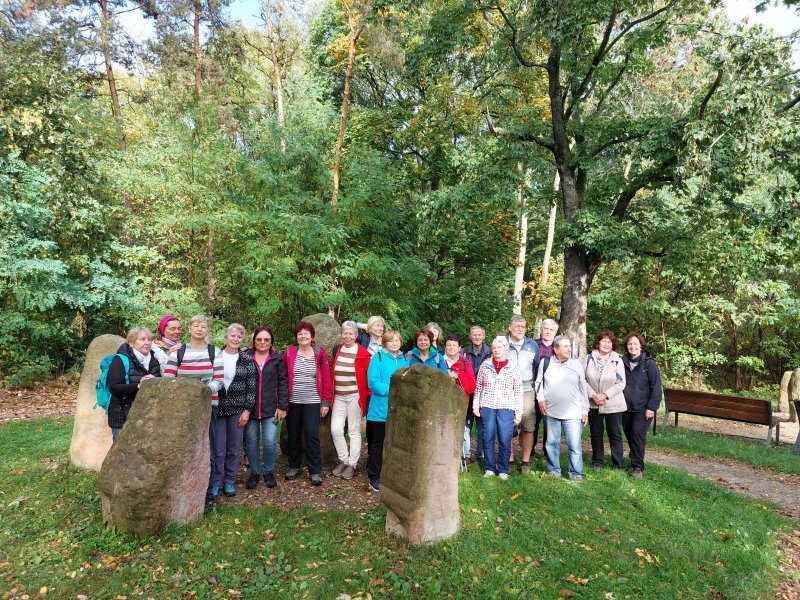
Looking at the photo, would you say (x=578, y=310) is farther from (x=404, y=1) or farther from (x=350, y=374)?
A: (x=404, y=1)

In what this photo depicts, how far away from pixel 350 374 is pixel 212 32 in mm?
14592

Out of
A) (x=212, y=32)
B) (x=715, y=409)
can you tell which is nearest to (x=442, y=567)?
(x=715, y=409)

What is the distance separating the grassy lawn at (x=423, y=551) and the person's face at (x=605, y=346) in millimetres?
1616

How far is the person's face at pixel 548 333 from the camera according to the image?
624 cm

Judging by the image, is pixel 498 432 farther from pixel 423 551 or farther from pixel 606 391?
pixel 423 551

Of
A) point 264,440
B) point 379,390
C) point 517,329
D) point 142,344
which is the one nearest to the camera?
point 142,344

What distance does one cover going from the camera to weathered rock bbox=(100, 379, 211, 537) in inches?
159

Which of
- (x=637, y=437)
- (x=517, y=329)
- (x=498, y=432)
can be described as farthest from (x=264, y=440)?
(x=637, y=437)

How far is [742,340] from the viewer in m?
18.5

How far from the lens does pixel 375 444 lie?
5.45 meters

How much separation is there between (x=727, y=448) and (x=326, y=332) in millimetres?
7323

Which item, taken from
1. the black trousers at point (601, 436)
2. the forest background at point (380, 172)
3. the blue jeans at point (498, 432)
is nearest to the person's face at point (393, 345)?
the blue jeans at point (498, 432)

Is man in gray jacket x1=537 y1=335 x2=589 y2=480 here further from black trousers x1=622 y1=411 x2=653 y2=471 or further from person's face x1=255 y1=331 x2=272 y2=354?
person's face x1=255 y1=331 x2=272 y2=354

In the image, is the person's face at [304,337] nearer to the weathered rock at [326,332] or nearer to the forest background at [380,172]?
the weathered rock at [326,332]
